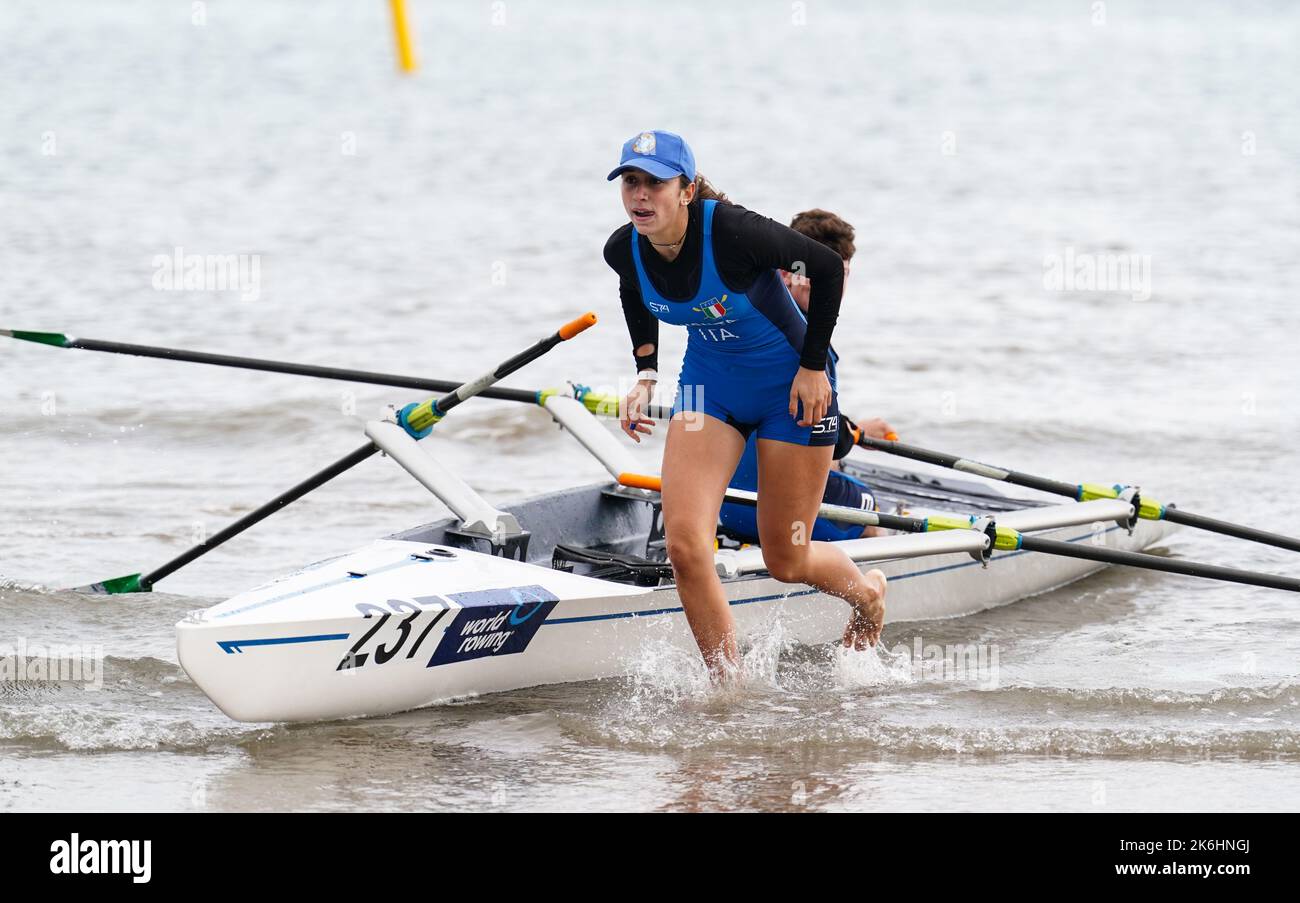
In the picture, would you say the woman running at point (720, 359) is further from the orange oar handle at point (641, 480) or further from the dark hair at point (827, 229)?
the dark hair at point (827, 229)

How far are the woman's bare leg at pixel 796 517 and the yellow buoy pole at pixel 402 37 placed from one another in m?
2.02

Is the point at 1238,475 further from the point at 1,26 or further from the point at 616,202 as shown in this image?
the point at 1,26

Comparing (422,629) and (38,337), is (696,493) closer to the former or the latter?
(422,629)

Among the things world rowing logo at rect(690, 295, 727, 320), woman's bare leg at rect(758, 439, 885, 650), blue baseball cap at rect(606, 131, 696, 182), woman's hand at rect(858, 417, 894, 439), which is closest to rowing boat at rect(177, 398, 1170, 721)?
woman's bare leg at rect(758, 439, 885, 650)

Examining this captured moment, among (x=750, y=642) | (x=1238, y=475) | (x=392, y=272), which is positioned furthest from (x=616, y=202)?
A: (x=750, y=642)

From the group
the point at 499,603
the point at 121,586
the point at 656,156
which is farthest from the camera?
the point at 121,586

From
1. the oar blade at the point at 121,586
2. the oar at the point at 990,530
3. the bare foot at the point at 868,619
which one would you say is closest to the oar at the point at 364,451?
the oar blade at the point at 121,586

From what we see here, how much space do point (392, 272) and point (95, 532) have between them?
8839 mm

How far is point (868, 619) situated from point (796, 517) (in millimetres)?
895

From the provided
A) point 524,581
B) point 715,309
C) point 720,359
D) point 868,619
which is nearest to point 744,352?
point 720,359

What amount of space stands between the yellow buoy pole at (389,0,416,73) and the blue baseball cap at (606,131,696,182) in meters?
1.02

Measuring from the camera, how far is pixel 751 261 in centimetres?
524

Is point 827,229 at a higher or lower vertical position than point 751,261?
higher

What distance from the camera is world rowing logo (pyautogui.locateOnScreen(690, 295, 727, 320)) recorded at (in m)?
5.28
